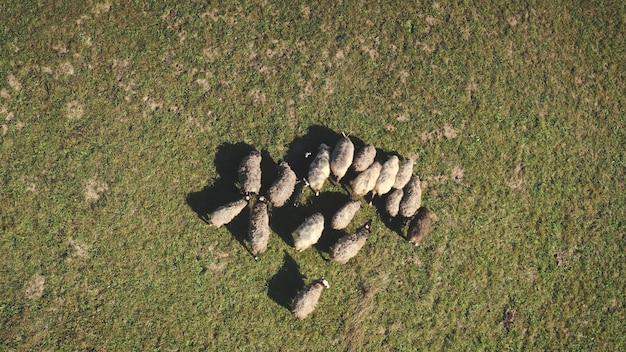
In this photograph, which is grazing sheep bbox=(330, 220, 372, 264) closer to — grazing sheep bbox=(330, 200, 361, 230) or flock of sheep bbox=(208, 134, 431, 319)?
flock of sheep bbox=(208, 134, 431, 319)

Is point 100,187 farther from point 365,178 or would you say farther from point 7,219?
point 365,178

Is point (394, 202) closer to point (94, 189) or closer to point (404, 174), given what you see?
point (404, 174)

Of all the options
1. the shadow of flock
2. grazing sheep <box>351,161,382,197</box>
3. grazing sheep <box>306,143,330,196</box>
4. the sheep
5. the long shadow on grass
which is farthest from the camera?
the long shadow on grass

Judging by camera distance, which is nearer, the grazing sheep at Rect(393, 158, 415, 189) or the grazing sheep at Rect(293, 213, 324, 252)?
the grazing sheep at Rect(293, 213, 324, 252)

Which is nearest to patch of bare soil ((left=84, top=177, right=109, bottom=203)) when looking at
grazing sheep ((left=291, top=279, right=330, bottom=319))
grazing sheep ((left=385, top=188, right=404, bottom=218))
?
grazing sheep ((left=291, top=279, right=330, bottom=319))

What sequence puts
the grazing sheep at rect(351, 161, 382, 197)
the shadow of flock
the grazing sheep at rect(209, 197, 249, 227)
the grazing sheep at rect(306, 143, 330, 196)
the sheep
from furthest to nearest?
the sheep
the grazing sheep at rect(351, 161, 382, 197)
the grazing sheep at rect(306, 143, 330, 196)
the shadow of flock
the grazing sheep at rect(209, 197, 249, 227)

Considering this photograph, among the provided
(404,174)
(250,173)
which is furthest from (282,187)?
(404,174)

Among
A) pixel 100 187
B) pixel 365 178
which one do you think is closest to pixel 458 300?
pixel 365 178

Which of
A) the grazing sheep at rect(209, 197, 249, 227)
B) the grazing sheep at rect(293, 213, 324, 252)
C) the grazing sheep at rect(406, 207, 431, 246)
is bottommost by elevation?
the grazing sheep at rect(406, 207, 431, 246)
